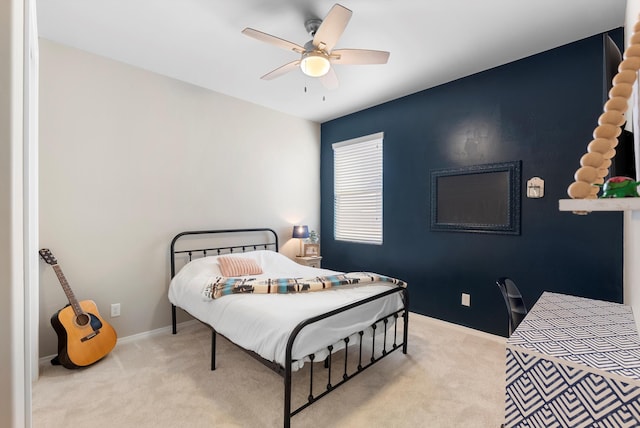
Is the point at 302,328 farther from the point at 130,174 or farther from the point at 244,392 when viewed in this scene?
the point at 130,174

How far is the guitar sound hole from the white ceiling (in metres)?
2.34

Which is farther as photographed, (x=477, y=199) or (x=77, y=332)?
(x=477, y=199)

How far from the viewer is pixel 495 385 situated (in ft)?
7.25

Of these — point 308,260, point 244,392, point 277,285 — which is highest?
point 277,285

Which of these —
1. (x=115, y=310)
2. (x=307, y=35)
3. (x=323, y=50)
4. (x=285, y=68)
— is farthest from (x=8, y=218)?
(x=115, y=310)

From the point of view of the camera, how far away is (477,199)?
3070 mm

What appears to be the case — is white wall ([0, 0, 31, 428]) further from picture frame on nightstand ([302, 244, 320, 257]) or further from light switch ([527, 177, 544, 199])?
picture frame on nightstand ([302, 244, 320, 257])

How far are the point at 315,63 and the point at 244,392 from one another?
2.44 meters

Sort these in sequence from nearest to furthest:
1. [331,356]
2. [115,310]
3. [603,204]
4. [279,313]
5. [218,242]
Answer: [603,204]
[279,313]
[331,356]
[115,310]
[218,242]

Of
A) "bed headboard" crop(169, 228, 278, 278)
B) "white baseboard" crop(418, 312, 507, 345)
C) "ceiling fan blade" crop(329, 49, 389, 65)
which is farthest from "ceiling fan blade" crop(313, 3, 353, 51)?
"white baseboard" crop(418, 312, 507, 345)

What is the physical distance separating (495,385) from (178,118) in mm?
3849

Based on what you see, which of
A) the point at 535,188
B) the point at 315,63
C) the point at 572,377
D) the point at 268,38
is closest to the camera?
the point at 572,377

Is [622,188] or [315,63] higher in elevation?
[315,63]

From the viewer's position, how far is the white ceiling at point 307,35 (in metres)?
2.09
